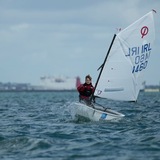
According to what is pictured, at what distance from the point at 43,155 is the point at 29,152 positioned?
717 mm

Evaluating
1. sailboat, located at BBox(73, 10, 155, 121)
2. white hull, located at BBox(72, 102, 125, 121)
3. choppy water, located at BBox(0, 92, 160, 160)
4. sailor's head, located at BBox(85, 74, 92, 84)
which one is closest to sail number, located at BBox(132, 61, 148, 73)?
sailboat, located at BBox(73, 10, 155, 121)

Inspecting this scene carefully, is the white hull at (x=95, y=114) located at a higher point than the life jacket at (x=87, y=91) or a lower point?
lower

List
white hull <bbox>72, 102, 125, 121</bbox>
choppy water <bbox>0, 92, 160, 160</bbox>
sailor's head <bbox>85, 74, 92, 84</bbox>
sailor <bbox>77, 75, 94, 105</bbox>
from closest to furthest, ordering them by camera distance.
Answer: choppy water <bbox>0, 92, 160, 160</bbox>
white hull <bbox>72, 102, 125, 121</bbox>
sailor's head <bbox>85, 74, 92, 84</bbox>
sailor <bbox>77, 75, 94, 105</bbox>

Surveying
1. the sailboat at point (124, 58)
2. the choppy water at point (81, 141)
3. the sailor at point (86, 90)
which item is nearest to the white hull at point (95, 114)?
the sailboat at point (124, 58)

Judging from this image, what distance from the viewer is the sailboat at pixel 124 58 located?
25938 millimetres

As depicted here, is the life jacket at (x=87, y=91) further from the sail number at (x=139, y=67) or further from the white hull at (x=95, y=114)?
the sail number at (x=139, y=67)

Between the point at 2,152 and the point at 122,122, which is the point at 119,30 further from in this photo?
the point at 2,152

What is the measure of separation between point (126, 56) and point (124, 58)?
14 cm

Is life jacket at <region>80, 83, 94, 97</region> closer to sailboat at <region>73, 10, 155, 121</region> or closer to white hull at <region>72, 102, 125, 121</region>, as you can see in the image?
sailboat at <region>73, 10, 155, 121</region>

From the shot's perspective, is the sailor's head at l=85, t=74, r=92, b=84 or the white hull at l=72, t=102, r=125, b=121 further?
the sailor's head at l=85, t=74, r=92, b=84

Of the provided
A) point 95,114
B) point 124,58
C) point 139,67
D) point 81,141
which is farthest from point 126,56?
point 81,141

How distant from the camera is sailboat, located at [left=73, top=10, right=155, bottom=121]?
1021 inches

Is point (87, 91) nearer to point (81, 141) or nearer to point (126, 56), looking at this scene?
point (126, 56)

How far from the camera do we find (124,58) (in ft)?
85.6
